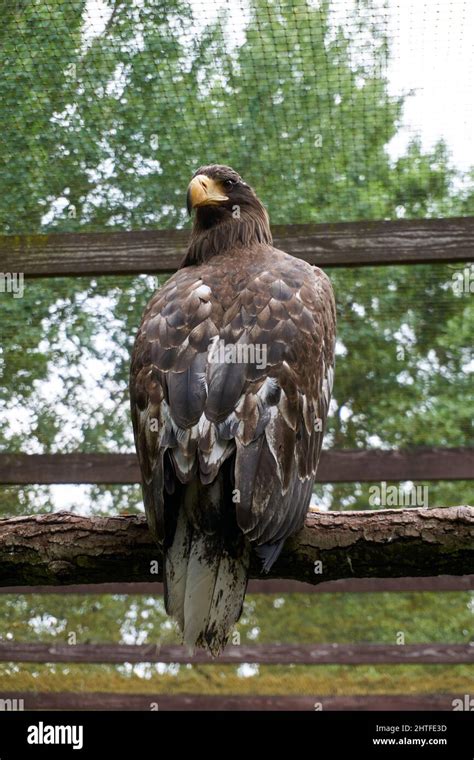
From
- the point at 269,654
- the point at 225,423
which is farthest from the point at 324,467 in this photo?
the point at 225,423

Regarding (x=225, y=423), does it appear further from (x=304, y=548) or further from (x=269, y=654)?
(x=269, y=654)

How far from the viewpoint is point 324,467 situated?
6.18 meters

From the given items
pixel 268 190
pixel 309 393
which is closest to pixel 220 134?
pixel 268 190

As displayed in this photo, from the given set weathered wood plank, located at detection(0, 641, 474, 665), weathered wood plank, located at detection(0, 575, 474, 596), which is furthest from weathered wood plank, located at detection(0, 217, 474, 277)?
weathered wood plank, located at detection(0, 641, 474, 665)

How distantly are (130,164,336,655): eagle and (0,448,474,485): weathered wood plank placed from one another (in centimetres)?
230

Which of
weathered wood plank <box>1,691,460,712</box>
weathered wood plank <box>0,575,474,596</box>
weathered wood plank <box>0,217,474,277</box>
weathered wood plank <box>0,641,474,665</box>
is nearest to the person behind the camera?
weathered wood plank <box>0,217,474,277</box>

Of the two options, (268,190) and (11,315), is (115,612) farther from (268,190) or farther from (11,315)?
(268,190)

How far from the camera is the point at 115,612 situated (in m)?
7.51

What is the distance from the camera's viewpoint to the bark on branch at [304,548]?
11.0ft

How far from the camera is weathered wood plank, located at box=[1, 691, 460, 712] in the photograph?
8.09 meters

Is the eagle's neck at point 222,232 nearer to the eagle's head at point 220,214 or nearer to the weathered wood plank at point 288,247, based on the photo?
the eagle's head at point 220,214

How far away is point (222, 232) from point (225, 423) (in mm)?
1642

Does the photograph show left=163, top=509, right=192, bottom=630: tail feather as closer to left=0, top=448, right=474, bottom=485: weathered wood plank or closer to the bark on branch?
the bark on branch

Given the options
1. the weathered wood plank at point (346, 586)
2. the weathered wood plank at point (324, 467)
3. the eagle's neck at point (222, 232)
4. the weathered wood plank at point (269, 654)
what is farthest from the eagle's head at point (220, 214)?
the weathered wood plank at point (269, 654)
